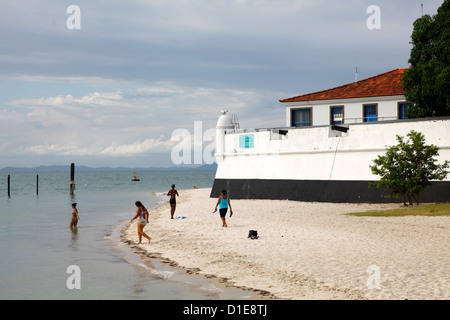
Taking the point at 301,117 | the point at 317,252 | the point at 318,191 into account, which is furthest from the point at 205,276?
the point at 301,117

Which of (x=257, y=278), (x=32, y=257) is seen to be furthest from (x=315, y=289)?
(x=32, y=257)

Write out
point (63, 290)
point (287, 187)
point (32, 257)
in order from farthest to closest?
1. point (287, 187)
2. point (32, 257)
3. point (63, 290)

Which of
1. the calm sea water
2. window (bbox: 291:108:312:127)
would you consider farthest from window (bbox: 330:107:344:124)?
the calm sea water

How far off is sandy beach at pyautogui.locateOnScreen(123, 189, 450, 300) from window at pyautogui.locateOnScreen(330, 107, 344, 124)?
42.0ft

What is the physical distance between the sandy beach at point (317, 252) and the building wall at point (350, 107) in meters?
12.6

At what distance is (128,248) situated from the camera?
20.1 metres

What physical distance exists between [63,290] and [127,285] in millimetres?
1679

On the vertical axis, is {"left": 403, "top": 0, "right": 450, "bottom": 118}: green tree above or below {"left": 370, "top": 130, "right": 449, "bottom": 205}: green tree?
above

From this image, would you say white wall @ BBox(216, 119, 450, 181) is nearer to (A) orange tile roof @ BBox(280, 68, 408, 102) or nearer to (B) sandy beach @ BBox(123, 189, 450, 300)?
(A) orange tile roof @ BBox(280, 68, 408, 102)

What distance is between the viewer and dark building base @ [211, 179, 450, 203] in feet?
98.1

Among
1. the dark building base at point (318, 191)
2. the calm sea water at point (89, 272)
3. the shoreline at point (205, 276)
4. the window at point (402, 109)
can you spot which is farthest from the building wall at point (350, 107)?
the shoreline at point (205, 276)

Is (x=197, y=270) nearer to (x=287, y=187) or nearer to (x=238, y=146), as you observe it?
(x=287, y=187)

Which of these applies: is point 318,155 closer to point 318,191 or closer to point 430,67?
point 318,191

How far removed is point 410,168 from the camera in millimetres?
28328
